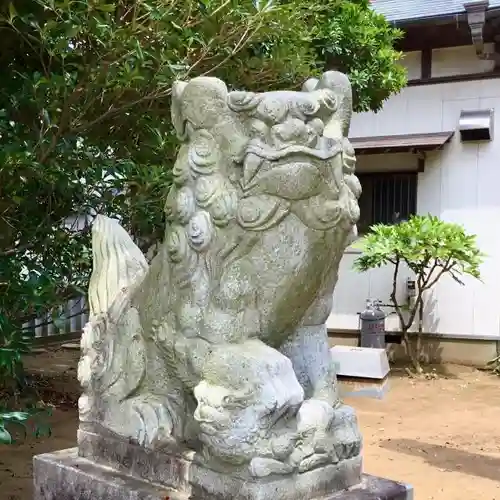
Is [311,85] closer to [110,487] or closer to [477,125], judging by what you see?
[110,487]

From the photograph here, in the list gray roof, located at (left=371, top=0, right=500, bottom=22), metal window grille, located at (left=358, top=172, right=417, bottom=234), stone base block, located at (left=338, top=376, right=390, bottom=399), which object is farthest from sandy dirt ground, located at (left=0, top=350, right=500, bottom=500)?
gray roof, located at (left=371, top=0, right=500, bottom=22)

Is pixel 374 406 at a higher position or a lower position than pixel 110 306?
lower

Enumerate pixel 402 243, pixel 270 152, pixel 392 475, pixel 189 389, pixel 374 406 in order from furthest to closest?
pixel 402 243 < pixel 374 406 < pixel 392 475 < pixel 189 389 < pixel 270 152

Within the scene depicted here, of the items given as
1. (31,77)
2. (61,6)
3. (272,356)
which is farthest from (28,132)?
(272,356)

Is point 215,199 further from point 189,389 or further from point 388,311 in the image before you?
point 388,311

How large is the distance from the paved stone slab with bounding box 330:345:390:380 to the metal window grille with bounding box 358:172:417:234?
189 centimetres

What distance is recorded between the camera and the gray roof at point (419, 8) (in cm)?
704

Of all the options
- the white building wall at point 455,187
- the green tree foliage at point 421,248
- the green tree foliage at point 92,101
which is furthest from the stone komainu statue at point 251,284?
the white building wall at point 455,187

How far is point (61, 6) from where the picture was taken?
2.56m

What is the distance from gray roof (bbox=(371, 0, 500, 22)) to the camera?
7.04 m

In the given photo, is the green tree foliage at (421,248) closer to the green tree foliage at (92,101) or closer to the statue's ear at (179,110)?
the green tree foliage at (92,101)

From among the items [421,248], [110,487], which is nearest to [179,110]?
Answer: [110,487]

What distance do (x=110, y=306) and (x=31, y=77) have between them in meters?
1.28

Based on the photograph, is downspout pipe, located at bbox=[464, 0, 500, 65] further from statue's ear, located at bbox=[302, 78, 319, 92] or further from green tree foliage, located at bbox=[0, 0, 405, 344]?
statue's ear, located at bbox=[302, 78, 319, 92]
